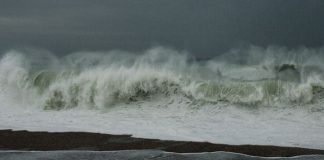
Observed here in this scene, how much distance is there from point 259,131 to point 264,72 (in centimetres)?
698

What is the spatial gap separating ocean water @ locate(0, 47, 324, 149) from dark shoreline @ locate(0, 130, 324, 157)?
116 cm

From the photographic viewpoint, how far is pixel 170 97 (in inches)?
620

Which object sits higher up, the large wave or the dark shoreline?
the large wave

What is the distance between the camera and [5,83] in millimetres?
18094

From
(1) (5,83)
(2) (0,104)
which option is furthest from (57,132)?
(1) (5,83)

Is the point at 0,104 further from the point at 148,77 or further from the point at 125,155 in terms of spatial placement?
the point at 125,155

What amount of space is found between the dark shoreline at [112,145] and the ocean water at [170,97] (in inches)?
45.6

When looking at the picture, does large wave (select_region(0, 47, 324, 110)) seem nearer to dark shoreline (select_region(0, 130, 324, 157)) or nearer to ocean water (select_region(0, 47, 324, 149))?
ocean water (select_region(0, 47, 324, 149))

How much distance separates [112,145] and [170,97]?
23.1 ft

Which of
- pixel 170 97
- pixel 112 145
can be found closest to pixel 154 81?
pixel 170 97

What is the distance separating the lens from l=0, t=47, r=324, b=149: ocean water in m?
11.8

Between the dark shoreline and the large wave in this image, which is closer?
the dark shoreline

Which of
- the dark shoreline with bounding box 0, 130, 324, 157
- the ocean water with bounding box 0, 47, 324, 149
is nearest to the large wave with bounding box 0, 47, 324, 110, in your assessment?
Answer: the ocean water with bounding box 0, 47, 324, 149

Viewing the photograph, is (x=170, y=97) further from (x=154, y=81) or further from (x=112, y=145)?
(x=112, y=145)
